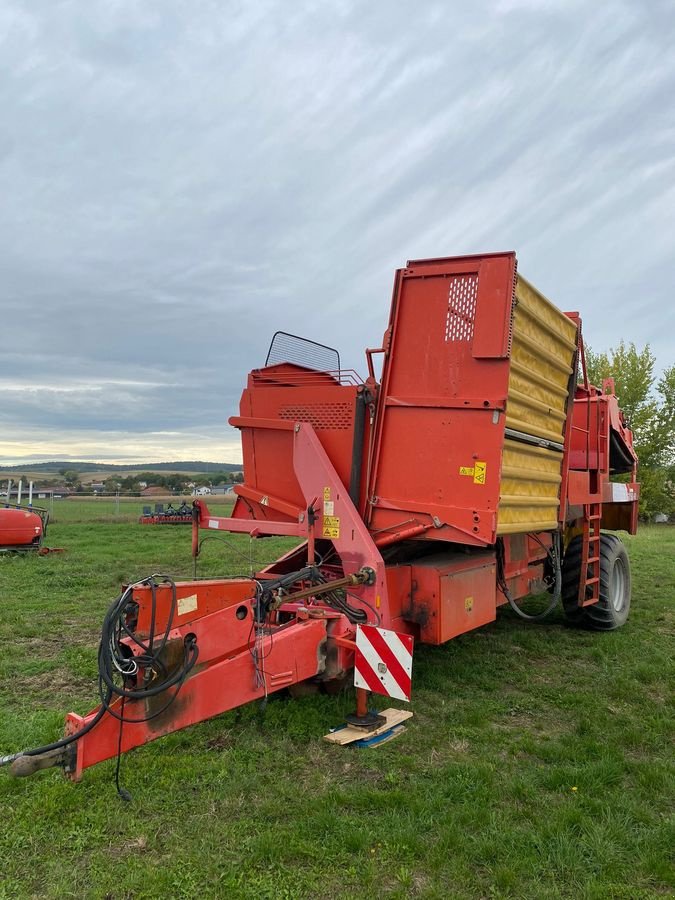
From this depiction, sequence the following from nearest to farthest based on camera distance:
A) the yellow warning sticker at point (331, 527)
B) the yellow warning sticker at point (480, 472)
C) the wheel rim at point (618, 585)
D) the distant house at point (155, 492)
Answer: the yellow warning sticker at point (480, 472), the yellow warning sticker at point (331, 527), the wheel rim at point (618, 585), the distant house at point (155, 492)

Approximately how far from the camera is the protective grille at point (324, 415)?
16.5ft

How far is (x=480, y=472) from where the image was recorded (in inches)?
174

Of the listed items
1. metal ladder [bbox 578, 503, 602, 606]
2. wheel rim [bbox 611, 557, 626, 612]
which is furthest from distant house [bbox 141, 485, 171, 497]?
metal ladder [bbox 578, 503, 602, 606]

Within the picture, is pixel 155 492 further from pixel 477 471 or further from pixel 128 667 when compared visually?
pixel 128 667

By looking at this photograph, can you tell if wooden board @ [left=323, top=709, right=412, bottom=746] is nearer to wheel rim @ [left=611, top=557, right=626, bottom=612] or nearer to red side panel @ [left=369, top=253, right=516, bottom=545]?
red side panel @ [left=369, top=253, right=516, bottom=545]

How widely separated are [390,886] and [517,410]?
3.10 metres

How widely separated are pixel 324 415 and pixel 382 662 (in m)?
1.98

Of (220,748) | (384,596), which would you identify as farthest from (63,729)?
(384,596)

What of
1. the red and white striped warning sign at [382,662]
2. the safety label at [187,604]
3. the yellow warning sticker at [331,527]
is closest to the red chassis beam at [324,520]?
the yellow warning sticker at [331,527]

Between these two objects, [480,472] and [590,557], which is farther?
[590,557]

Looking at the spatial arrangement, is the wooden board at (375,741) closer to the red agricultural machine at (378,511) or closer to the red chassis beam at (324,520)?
the red agricultural machine at (378,511)

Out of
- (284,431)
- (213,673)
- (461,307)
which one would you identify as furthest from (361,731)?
(461,307)

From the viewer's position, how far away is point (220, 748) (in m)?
3.99

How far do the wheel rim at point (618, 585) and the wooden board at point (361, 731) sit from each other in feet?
13.0
